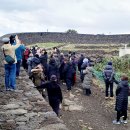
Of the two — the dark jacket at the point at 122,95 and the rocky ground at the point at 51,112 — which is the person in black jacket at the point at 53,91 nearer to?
the rocky ground at the point at 51,112

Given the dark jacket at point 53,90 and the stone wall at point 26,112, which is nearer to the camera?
the stone wall at point 26,112

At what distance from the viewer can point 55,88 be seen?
11781mm

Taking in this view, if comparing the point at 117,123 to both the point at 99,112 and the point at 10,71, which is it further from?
the point at 10,71

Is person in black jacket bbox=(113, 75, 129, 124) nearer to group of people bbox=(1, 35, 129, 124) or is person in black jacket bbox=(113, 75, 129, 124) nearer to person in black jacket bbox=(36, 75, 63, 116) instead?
group of people bbox=(1, 35, 129, 124)

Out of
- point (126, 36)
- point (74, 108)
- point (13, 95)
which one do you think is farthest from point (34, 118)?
point (126, 36)

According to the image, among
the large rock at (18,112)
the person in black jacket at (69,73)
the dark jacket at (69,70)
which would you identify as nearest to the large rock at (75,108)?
the person in black jacket at (69,73)

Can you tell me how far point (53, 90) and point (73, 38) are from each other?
39955 mm

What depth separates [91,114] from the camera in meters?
14.7

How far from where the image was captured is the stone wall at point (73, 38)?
51.1 m

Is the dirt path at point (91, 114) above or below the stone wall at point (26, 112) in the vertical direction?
below

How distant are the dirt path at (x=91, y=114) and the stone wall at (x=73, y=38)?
33144 mm

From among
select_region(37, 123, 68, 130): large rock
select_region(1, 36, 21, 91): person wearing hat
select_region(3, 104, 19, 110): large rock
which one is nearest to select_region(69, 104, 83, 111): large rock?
select_region(1, 36, 21, 91): person wearing hat

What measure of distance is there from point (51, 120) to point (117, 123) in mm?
4990

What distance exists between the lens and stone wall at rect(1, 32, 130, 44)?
2011 inches
